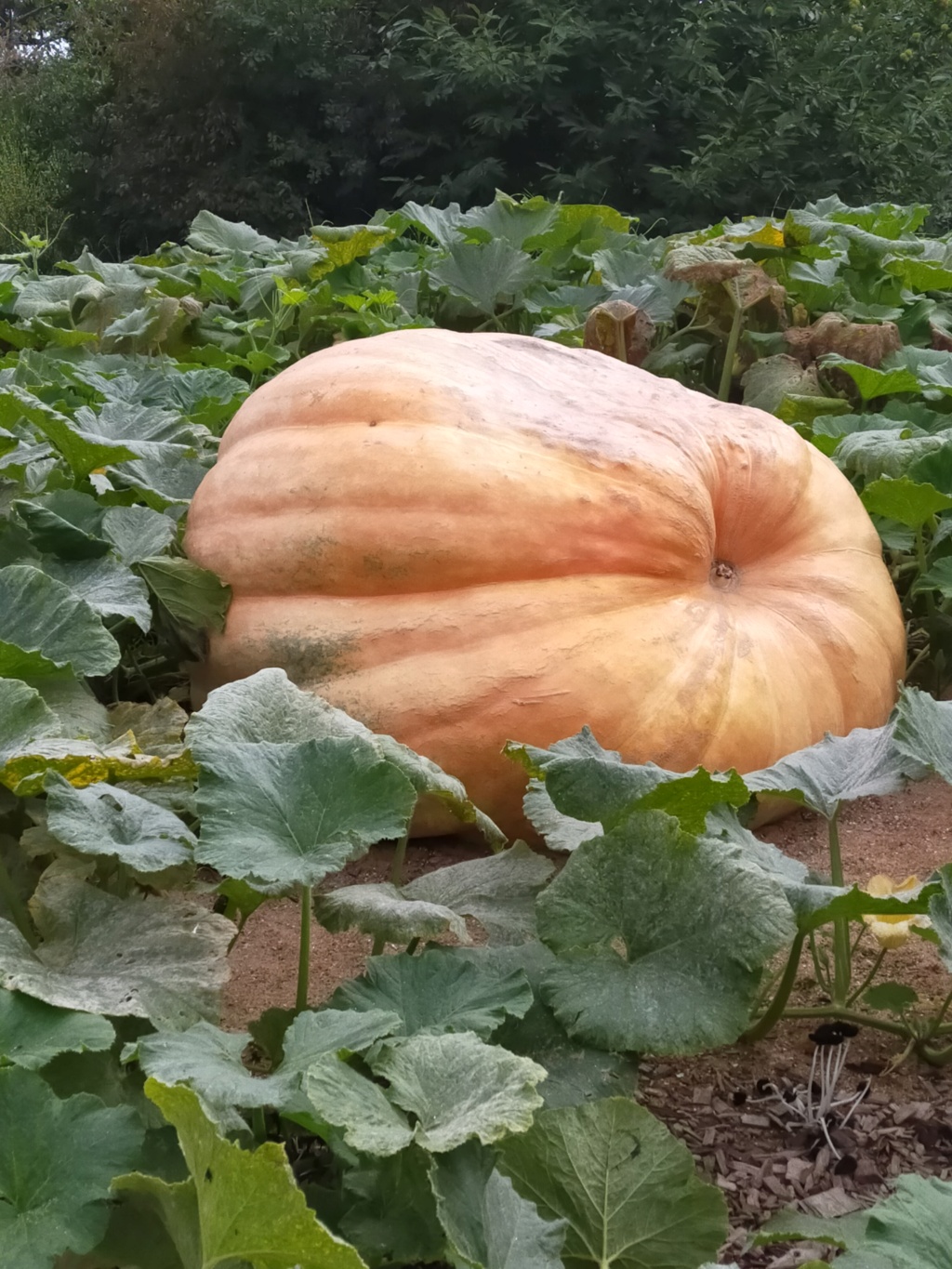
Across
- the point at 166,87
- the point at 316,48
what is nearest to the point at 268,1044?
the point at 316,48

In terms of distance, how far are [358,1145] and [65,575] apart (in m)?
0.97

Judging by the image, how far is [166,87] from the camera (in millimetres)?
13109

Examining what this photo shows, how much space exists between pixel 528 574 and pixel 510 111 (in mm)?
10800

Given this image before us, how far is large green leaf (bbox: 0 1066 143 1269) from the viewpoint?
0.72 m

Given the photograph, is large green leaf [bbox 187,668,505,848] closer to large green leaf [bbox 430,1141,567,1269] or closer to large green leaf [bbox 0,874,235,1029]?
large green leaf [bbox 0,874,235,1029]

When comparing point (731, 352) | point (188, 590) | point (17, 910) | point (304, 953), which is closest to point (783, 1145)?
point (304, 953)

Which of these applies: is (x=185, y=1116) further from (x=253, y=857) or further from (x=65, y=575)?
(x=65, y=575)

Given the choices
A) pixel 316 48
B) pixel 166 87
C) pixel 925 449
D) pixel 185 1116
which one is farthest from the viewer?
pixel 166 87

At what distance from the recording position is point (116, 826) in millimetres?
994

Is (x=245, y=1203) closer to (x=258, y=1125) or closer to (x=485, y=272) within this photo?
(x=258, y=1125)

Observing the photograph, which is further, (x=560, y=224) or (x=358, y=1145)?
(x=560, y=224)

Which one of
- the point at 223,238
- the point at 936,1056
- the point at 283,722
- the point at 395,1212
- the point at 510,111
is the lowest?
the point at 510,111

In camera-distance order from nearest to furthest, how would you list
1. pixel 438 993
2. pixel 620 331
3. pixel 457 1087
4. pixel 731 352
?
1. pixel 457 1087
2. pixel 438 993
3. pixel 620 331
4. pixel 731 352

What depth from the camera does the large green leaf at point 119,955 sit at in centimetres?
87
